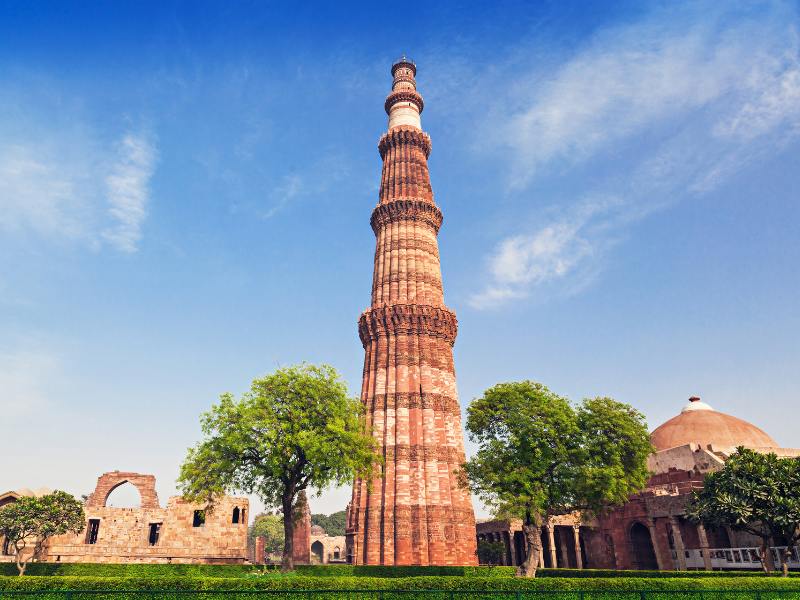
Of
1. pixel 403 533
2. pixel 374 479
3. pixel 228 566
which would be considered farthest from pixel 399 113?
pixel 228 566

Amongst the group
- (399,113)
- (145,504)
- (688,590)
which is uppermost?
(399,113)

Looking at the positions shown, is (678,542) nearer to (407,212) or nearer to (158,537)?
(407,212)

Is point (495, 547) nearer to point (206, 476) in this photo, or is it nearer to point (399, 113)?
point (206, 476)

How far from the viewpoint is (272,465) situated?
29.1 metres

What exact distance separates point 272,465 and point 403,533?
1246 cm

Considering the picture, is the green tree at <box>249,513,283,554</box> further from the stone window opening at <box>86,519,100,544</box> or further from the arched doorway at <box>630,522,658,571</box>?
the arched doorway at <box>630,522,658,571</box>

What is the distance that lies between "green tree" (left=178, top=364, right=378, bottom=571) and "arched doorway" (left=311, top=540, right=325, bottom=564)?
77303mm

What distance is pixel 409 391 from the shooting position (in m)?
41.2

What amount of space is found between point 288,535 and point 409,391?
14567 millimetres

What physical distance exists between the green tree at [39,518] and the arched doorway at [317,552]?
224 feet

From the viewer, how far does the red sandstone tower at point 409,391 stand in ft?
122

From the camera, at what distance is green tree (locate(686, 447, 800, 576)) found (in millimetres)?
27609

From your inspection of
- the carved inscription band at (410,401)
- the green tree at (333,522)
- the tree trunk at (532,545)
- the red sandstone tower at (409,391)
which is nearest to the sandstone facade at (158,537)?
the red sandstone tower at (409,391)

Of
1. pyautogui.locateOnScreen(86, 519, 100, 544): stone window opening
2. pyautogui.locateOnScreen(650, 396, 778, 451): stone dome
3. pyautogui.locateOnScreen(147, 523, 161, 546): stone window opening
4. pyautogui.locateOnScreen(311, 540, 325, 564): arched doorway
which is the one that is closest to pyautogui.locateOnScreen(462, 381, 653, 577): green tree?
pyautogui.locateOnScreen(650, 396, 778, 451): stone dome
